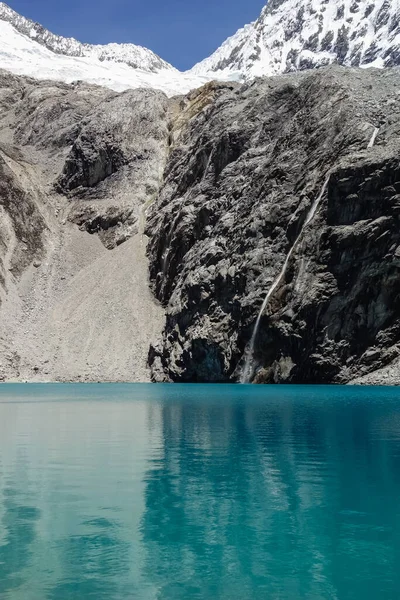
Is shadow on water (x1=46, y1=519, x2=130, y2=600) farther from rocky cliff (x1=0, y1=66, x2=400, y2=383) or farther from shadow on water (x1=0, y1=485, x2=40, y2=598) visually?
rocky cliff (x1=0, y1=66, x2=400, y2=383)

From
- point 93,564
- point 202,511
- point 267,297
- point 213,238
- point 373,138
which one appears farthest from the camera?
point 213,238

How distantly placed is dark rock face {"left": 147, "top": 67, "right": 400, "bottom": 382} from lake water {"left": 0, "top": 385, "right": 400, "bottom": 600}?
30.1 meters

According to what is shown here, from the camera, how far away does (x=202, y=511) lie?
14.7 metres

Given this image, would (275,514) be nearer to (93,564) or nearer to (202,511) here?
(202,511)

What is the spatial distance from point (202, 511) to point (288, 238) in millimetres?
53779

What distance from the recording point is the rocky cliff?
59844mm

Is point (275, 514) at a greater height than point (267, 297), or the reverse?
point (267, 297)

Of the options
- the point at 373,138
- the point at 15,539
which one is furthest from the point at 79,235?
the point at 15,539

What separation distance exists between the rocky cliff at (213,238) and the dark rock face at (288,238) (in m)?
0.17

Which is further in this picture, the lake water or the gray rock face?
the gray rock face

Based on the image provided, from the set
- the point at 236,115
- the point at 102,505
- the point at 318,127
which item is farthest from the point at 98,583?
the point at 236,115

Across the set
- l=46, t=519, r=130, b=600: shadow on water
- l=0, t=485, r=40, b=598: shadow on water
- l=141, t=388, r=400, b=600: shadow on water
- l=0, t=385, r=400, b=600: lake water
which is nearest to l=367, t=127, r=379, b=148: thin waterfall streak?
l=0, t=385, r=400, b=600: lake water

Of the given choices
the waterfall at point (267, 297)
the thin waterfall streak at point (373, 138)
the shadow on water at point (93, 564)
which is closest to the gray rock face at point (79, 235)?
the waterfall at point (267, 297)

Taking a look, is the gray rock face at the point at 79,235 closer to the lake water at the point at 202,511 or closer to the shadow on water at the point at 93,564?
the lake water at the point at 202,511
